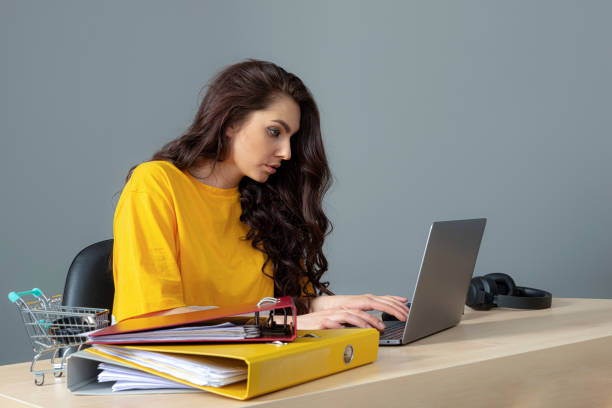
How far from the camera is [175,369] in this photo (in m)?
0.80

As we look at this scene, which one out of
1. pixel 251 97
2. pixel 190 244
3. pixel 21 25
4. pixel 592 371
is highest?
pixel 21 25

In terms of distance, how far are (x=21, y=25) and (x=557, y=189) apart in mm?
2534

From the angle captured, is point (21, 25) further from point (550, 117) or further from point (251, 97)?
point (550, 117)

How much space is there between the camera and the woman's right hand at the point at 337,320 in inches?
46.8

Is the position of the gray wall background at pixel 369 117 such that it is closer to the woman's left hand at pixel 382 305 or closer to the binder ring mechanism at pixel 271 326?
the woman's left hand at pixel 382 305

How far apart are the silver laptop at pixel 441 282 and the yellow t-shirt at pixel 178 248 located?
498 mm

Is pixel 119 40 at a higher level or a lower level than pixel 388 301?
higher

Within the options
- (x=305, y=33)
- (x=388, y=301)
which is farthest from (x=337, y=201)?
(x=388, y=301)

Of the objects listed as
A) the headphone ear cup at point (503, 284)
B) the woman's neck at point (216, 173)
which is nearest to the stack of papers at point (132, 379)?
the woman's neck at point (216, 173)

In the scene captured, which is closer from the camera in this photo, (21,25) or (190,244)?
(190,244)

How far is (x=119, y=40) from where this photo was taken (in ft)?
9.62

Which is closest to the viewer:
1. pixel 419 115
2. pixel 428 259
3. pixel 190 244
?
pixel 428 259

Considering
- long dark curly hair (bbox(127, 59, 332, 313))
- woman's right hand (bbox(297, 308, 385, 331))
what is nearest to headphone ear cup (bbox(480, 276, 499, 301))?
long dark curly hair (bbox(127, 59, 332, 313))

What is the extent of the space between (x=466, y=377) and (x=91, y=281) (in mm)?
1074
